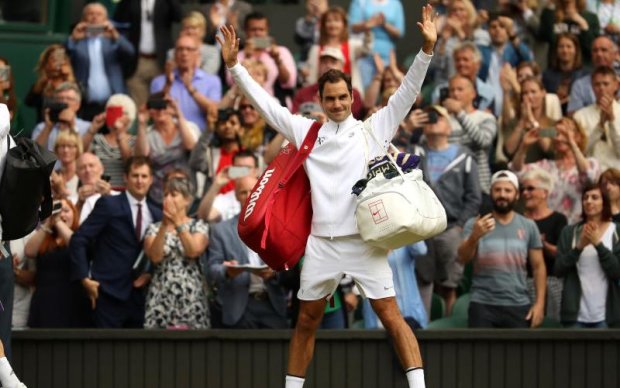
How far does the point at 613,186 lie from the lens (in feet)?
39.2

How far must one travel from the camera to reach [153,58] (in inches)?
607

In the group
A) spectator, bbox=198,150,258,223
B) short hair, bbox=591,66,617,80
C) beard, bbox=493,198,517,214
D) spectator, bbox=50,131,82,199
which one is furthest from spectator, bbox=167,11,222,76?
beard, bbox=493,198,517,214

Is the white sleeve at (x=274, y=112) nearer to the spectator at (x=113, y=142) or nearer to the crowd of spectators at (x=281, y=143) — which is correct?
the crowd of spectators at (x=281, y=143)

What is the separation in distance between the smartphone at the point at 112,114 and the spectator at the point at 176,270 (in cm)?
235

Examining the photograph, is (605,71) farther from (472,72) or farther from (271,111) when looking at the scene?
(271,111)

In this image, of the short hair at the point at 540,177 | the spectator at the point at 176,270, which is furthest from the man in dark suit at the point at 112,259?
the short hair at the point at 540,177

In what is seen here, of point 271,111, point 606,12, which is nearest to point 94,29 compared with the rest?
point 606,12

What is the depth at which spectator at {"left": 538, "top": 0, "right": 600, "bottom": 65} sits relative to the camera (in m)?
15.4

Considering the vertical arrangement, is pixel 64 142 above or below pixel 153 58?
below

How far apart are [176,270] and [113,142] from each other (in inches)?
106

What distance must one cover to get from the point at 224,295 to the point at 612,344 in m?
2.81

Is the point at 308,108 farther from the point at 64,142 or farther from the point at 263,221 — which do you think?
the point at 263,221

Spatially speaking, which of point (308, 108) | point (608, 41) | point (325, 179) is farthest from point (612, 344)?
point (608, 41)

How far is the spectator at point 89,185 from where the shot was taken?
12.1 meters
